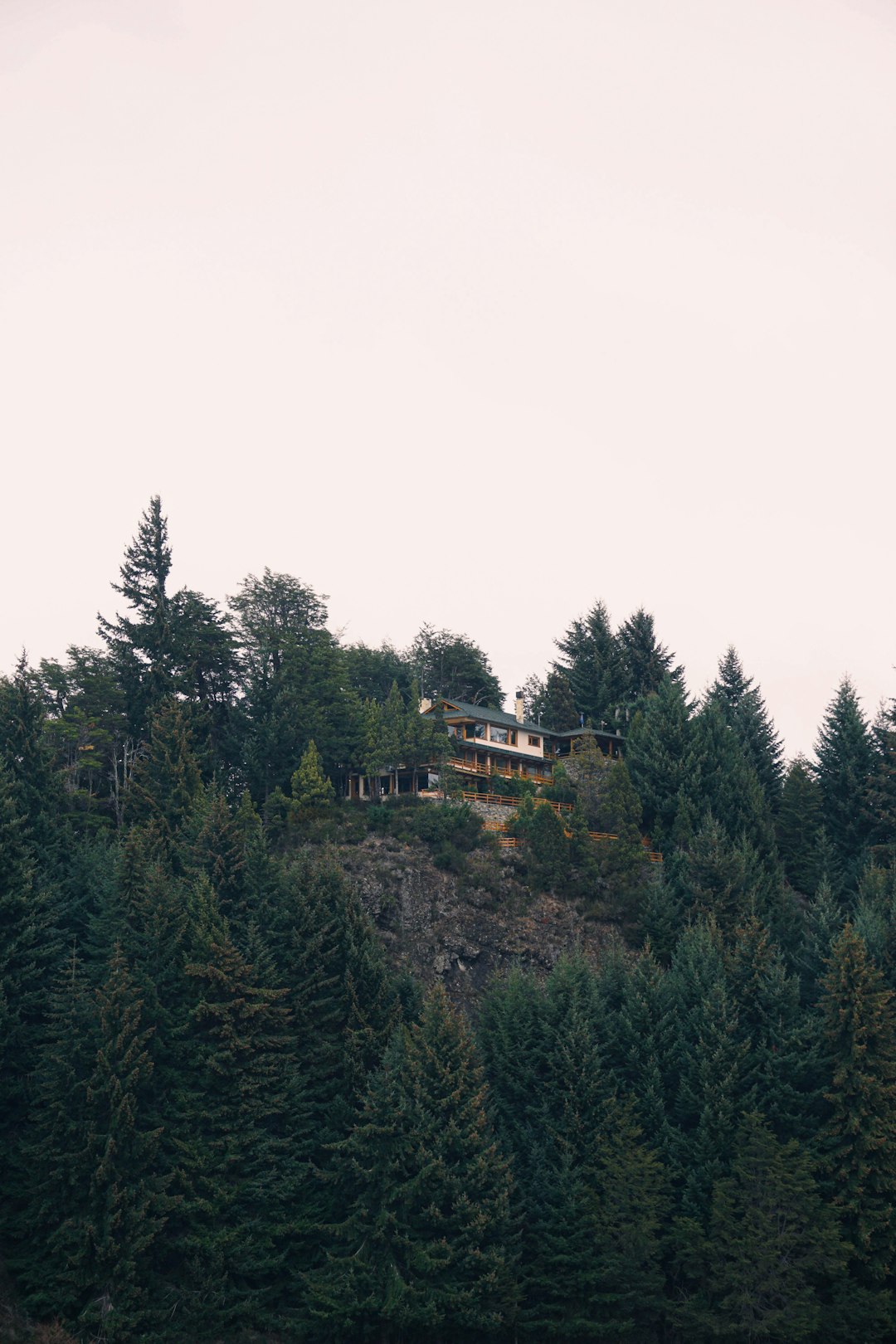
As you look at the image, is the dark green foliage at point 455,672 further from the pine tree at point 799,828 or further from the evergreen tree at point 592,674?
the pine tree at point 799,828

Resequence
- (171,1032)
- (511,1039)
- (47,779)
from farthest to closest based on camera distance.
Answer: (47,779) → (511,1039) → (171,1032)

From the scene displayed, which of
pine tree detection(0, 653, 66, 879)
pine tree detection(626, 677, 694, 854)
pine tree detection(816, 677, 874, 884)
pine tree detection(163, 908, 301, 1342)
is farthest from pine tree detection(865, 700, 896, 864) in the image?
pine tree detection(0, 653, 66, 879)

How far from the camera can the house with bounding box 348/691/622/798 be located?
7025cm

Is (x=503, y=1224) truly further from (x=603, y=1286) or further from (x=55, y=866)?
(x=55, y=866)

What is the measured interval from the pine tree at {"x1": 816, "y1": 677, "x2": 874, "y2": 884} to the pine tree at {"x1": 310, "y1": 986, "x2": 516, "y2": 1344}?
3144cm

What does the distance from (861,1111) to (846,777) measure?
97.2 ft

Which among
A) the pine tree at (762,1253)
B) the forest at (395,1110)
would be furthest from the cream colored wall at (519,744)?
the pine tree at (762,1253)

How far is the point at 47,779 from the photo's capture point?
53.7m

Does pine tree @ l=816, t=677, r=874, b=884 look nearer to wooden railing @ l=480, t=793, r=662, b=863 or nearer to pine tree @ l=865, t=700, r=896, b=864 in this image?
pine tree @ l=865, t=700, r=896, b=864

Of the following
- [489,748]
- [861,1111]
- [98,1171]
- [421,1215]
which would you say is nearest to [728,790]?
[489,748]

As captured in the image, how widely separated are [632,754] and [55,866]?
3456 cm

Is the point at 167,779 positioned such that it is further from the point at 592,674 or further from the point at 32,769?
the point at 592,674

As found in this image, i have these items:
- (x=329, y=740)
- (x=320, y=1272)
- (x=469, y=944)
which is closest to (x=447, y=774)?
(x=329, y=740)

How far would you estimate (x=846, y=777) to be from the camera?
67.2 metres
